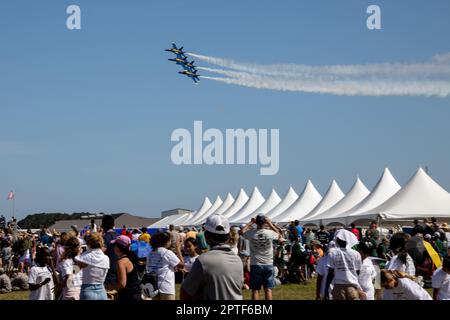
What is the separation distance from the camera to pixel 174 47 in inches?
1865

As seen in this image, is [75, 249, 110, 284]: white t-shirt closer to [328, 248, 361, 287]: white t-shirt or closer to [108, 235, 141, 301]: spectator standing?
[108, 235, 141, 301]: spectator standing

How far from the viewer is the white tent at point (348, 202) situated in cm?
4062

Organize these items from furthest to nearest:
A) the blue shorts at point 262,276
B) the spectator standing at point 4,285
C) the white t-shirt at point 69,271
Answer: the spectator standing at point 4,285, the blue shorts at point 262,276, the white t-shirt at point 69,271

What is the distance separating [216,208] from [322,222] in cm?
3920

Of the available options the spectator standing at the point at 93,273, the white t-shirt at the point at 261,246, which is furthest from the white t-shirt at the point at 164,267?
the white t-shirt at the point at 261,246

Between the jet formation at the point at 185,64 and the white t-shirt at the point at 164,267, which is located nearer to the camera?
the white t-shirt at the point at 164,267

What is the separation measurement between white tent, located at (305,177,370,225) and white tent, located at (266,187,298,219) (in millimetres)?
11878

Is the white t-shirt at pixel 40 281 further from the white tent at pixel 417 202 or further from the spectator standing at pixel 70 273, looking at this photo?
the white tent at pixel 417 202

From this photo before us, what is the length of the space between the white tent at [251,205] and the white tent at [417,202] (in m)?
31.2

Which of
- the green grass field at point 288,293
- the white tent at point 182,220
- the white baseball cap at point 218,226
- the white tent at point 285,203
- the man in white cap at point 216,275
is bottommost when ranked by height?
the white tent at point 182,220

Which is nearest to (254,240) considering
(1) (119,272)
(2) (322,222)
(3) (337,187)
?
(1) (119,272)

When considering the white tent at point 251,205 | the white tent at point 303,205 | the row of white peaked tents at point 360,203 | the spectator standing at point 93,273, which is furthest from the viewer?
the white tent at point 251,205

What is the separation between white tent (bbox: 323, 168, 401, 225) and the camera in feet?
121

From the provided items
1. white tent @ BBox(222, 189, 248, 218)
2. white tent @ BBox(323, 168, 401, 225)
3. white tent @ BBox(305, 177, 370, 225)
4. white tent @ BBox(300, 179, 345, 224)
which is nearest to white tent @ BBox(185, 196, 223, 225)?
white tent @ BBox(222, 189, 248, 218)
